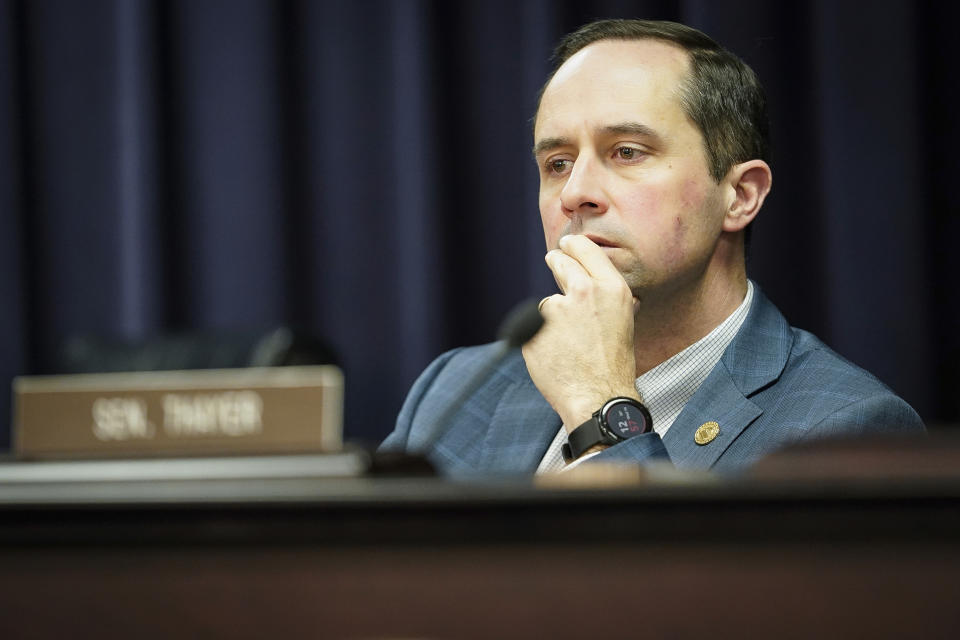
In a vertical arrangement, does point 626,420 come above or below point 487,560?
below

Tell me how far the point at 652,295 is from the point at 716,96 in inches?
12.7

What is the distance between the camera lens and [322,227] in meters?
2.15

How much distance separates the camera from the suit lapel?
1.25 meters

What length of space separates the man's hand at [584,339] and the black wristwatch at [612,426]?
0.05 meters

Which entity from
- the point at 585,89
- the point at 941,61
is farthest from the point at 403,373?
the point at 941,61

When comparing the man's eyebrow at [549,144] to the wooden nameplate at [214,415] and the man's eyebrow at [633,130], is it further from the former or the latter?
the wooden nameplate at [214,415]

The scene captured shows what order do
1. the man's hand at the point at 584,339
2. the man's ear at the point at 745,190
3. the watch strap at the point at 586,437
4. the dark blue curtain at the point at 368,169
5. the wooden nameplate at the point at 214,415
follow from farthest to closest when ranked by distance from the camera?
the dark blue curtain at the point at 368,169, the man's ear at the point at 745,190, the man's hand at the point at 584,339, the watch strap at the point at 586,437, the wooden nameplate at the point at 214,415

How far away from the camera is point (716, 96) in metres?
1.49

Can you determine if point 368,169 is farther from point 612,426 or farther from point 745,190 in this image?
point 612,426

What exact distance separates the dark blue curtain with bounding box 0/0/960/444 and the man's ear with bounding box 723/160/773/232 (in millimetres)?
371

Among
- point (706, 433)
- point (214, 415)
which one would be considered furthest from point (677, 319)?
point (214, 415)

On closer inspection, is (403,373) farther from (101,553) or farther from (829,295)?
(101,553)

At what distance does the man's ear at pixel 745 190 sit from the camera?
5.01ft

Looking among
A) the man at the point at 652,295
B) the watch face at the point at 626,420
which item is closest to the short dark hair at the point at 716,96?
the man at the point at 652,295
